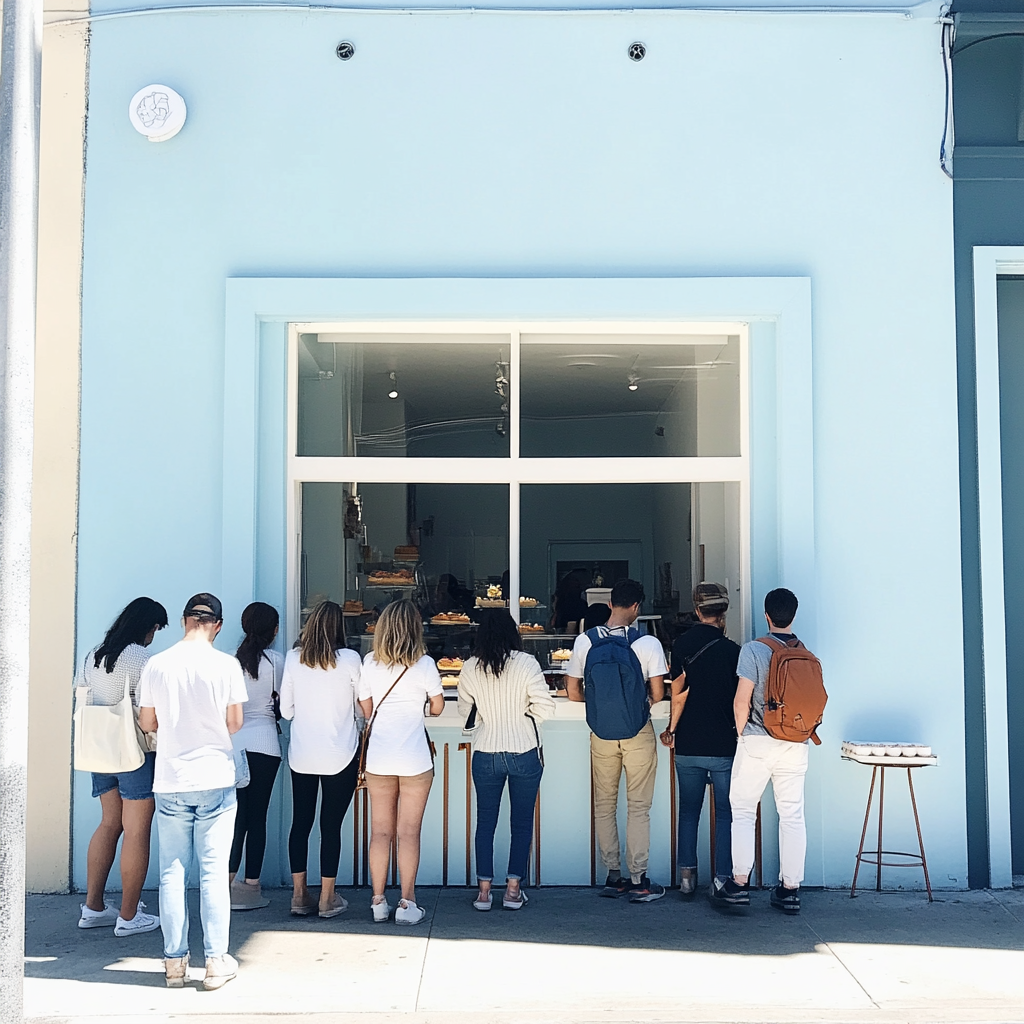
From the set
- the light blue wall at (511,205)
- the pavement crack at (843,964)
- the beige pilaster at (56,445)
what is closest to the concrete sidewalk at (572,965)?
the pavement crack at (843,964)

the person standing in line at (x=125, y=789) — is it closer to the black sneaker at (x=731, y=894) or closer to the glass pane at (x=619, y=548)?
the glass pane at (x=619, y=548)

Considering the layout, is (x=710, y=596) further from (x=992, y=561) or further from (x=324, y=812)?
(x=324, y=812)

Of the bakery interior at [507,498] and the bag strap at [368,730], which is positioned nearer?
the bag strap at [368,730]

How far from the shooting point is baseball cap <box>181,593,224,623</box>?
16.2 ft

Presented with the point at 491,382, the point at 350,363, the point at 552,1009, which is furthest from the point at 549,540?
the point at 552,1009

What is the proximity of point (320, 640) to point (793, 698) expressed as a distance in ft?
8.29

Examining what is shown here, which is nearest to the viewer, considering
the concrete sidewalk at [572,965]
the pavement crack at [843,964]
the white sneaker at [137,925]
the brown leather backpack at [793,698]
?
the concrete sidewalk at [572,965]

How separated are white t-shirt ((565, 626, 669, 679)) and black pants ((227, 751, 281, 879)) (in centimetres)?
176

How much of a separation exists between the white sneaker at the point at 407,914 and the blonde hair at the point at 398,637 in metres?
1.26

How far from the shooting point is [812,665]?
5.86 m

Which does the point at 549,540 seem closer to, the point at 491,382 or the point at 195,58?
the point at 491,382

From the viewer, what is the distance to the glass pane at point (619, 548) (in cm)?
686

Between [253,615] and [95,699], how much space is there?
94cm

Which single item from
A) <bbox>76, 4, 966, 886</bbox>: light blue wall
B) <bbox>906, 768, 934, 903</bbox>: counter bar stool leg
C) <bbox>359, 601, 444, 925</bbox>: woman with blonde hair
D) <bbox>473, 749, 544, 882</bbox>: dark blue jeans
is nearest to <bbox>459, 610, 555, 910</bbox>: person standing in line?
<bbox>473, 749, 544, 882</bbox>: dark blue jeans
